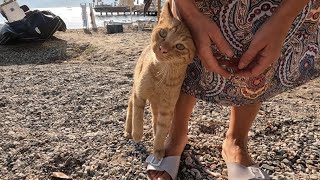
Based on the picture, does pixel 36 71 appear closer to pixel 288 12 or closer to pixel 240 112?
pixel 240 112

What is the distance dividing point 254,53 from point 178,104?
47 cm

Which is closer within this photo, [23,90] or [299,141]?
[299,141]

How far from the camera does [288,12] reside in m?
1.12

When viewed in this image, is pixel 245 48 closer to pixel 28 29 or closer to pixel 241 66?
pixel 241 66

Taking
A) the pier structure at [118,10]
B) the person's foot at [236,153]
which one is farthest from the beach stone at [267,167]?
the pier structure at [118,10]

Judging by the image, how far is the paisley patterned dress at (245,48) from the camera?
120 centimetres

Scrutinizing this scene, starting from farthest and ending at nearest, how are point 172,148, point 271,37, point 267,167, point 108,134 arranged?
point 108,134
point 267,167
point 172,148
point 271,37

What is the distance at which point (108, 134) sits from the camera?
2.05 m

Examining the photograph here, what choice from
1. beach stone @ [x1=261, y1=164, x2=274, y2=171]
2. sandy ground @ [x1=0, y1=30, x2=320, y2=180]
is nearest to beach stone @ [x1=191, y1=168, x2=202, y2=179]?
sandy ground @ [x1=0, y1=30, x2=320, y2=180]

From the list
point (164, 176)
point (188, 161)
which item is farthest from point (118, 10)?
point (164, 176)

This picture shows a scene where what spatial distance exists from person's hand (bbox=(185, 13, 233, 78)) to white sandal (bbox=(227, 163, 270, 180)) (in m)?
0.46

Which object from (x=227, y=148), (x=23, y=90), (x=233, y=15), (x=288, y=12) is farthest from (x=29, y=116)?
(x=288, y=12)

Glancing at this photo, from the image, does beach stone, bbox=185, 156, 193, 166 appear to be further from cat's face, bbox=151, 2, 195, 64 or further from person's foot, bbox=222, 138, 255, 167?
cat's face, bbox=151, 2, 195, 64

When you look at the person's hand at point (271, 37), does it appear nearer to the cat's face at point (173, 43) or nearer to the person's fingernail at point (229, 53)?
the person's fingernail at point (229, 53)
